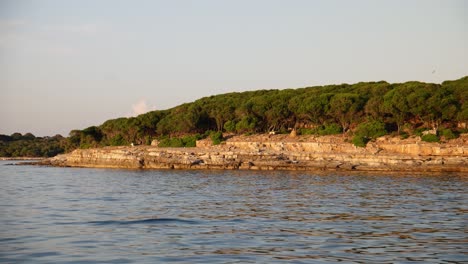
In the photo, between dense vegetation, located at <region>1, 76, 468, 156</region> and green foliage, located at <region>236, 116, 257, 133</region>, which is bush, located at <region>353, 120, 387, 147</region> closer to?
dense vegetation, located at <region>1, 76, 468, 156</region>

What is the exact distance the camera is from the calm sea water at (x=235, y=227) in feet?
51.3

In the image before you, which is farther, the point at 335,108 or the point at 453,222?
the point at 335,108

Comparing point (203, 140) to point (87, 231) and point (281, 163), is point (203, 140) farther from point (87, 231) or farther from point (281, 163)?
point (87, 231)

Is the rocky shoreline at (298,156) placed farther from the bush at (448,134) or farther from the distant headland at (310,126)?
the bush at (448,134)

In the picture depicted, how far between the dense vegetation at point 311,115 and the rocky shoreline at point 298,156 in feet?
9.13

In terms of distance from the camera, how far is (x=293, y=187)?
134 ft

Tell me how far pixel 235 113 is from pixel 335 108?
1739 centimetres

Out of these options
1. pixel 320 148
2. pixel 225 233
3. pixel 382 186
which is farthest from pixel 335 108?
pixel 225 233

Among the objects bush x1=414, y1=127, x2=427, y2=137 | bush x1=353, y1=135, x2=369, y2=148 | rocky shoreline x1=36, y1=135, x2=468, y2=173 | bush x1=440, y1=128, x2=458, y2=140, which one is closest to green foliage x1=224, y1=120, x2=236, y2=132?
rocky shoreline x1=36, y1=135, x2=468, y2=173

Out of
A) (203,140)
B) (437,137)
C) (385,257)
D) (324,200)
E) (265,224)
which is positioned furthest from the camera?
(203,140)

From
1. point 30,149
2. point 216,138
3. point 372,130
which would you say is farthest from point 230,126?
point 30,149

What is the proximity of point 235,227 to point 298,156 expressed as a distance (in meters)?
52.4

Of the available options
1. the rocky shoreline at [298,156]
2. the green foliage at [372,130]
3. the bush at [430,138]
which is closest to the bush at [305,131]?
the rocky shoreline at [298,156]

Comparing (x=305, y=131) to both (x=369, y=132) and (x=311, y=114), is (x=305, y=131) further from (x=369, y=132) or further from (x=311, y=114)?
(x=369, y=132)
